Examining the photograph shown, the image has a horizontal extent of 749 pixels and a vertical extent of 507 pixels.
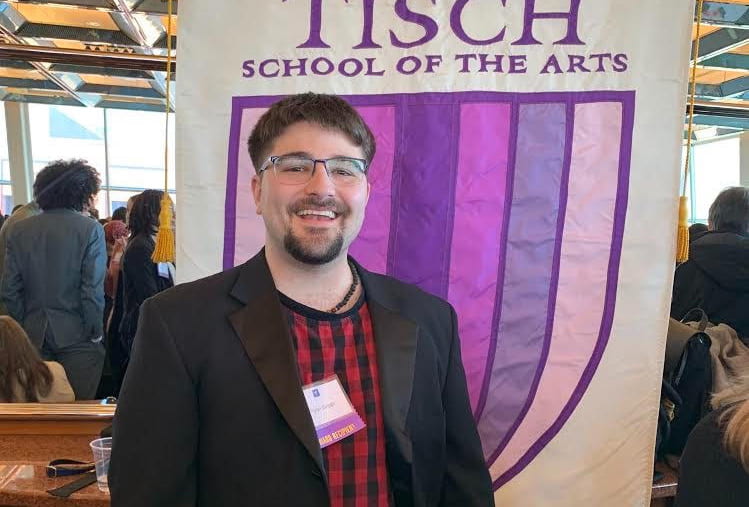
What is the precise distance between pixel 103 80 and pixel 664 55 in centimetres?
574

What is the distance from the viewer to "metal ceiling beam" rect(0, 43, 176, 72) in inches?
64.7

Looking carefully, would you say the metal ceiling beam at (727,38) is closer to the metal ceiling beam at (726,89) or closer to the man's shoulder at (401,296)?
the metal ceiling beam at (726,89)

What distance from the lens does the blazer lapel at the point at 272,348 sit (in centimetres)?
107

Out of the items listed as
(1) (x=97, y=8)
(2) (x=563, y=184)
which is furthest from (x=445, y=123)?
(1) (x=97, y=8)

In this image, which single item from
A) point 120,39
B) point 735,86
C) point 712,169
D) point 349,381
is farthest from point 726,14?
point 712,169

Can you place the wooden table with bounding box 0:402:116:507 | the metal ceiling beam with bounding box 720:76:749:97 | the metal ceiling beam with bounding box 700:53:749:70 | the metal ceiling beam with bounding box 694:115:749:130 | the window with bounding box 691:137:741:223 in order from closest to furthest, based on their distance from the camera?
the wooden table with bounding box 0:402:116:507
the metal ceiling beam with bounding box 694:115:749:130
the metal ceiling beam with bounding box 700:53:749:70
the metal ceiling beam with bounding box 720:76:749:97
the window with bounding box 691:137:741:223

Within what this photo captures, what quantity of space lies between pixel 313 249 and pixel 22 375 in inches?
55.6

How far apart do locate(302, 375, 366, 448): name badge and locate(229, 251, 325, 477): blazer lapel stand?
3cm

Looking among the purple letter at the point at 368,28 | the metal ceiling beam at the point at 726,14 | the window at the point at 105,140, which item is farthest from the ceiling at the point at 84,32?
the window at the point at 105,140

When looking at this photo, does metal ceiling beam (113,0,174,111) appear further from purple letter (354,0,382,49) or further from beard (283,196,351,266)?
beard (283,196,351,266)

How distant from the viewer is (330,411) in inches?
44.2

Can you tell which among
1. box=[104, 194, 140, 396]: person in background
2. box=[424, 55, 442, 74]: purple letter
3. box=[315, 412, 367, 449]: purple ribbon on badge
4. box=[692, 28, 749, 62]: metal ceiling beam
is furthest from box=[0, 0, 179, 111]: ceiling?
box=[692, 28, 749, 62]: metal ceiling beam

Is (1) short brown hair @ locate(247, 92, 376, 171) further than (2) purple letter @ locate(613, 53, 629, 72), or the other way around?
(2) purple letter @ locate(613, 53, 629, 72)

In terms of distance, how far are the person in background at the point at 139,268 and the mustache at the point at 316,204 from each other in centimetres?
158
